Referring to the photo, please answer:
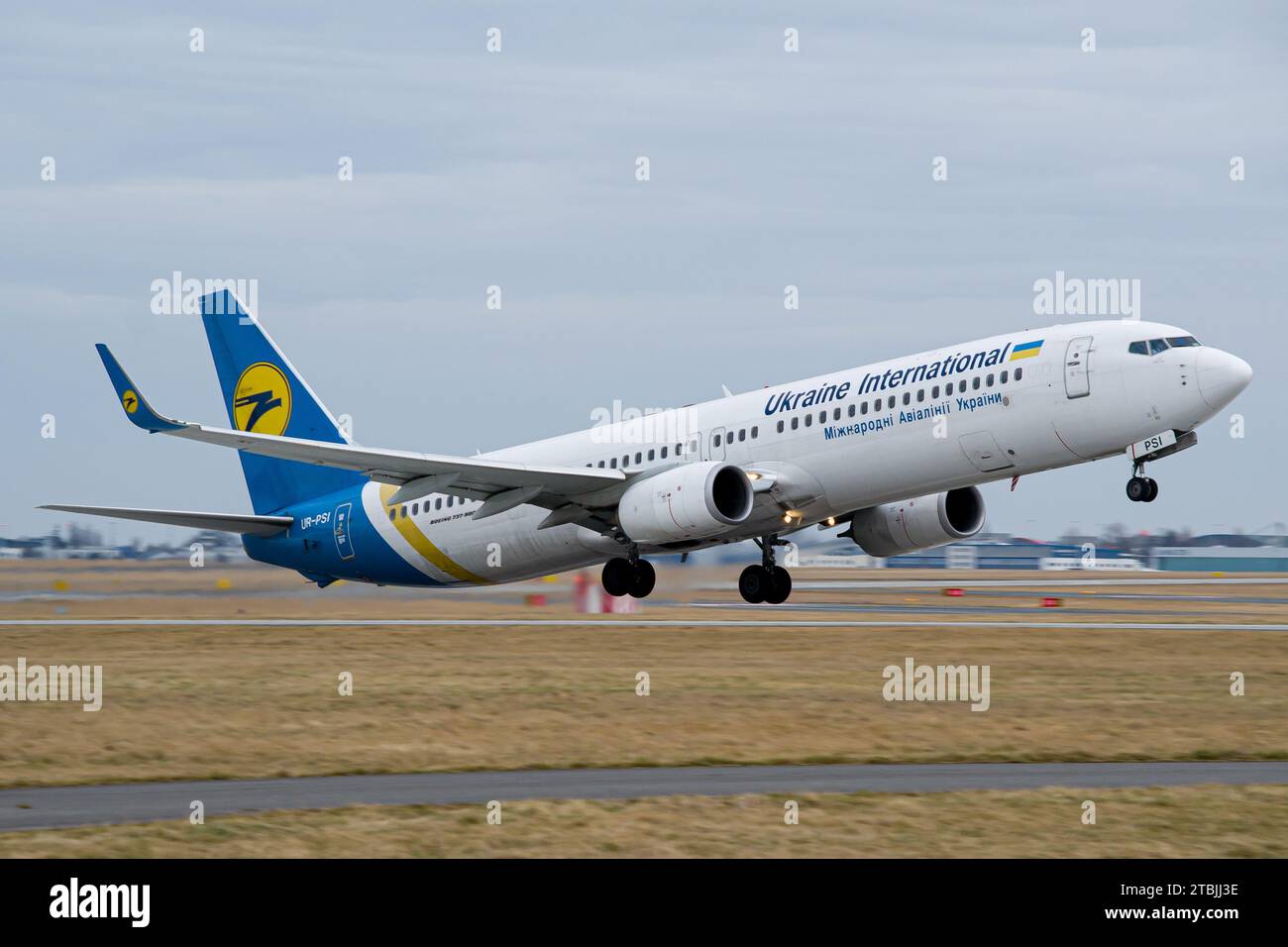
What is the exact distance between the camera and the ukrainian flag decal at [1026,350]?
3106cm

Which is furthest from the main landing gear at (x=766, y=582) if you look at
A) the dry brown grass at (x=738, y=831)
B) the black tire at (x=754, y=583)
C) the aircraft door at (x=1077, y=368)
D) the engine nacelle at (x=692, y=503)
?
the dry brown grass at (x=738, y=831)

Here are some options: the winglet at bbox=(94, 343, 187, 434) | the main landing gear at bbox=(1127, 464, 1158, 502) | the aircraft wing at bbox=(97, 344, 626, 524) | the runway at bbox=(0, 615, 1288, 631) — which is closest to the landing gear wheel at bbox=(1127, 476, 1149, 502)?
the main landing gear at bbox=(1127, 464, 1158, 502)

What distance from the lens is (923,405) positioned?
105 ft

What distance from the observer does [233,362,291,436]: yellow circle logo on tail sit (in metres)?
46.0

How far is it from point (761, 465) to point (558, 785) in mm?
13112

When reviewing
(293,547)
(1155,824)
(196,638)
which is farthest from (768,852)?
(196,638)

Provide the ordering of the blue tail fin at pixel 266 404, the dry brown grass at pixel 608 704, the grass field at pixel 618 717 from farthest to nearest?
the blue tail fin at pixel 266 404 → the dry brown grass at pixel 608 704 → the grass field at pixel 618 717

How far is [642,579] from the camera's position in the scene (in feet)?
123

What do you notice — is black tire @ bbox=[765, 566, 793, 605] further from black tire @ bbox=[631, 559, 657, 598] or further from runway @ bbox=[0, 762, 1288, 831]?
runway @ bbox=[0, 762, 1288, 831]

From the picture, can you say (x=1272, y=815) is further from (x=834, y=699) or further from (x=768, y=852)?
(x=834, y=699)

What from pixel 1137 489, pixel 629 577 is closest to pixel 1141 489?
pixel 1137 489

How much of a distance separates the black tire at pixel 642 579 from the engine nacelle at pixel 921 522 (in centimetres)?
522

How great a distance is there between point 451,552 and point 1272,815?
Result: 78.6 feet

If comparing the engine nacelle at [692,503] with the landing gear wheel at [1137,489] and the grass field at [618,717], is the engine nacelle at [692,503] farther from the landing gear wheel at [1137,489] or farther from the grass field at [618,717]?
the landing gear wheel at [1137,489]
